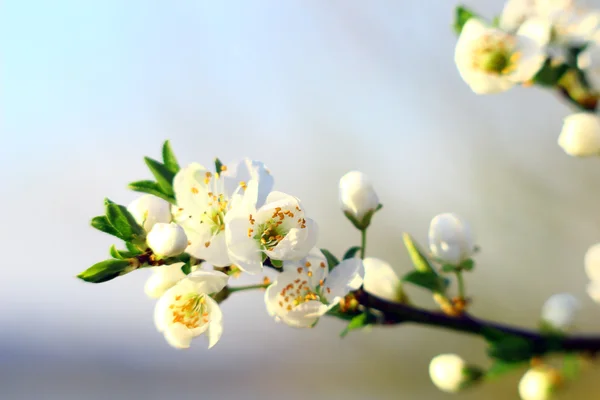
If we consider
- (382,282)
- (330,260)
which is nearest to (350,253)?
(330,260)

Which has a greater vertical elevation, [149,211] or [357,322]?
[149,211]

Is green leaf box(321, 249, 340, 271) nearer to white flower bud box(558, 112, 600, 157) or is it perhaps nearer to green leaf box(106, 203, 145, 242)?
green leaf box(106, 203, 145, 242)

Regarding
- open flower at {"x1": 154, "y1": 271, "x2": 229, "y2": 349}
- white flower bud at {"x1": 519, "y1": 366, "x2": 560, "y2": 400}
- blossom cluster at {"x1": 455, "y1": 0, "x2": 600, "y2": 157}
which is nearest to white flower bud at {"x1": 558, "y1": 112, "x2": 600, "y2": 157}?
blossom cluster at {"x1": 455, "y1": 0, "x2": 600, "y2": 157}

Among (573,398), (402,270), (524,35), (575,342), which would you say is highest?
(524,35)

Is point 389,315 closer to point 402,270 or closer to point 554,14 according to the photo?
point 554,14

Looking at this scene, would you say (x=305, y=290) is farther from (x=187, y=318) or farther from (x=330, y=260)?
(x=187, y=318)

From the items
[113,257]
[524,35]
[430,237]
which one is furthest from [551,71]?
[113,257]
